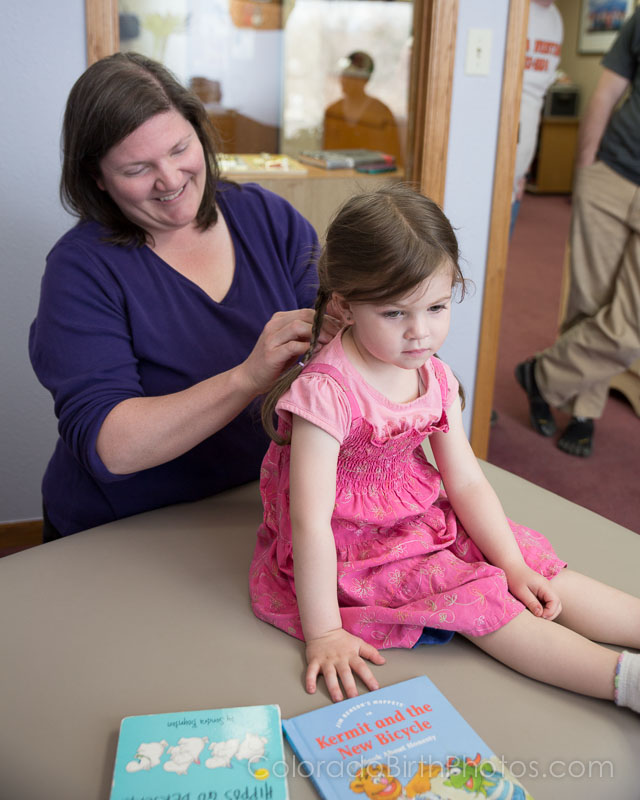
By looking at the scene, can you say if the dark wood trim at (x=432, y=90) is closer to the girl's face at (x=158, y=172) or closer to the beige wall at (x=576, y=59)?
the girl's face at (x=158, y=172)

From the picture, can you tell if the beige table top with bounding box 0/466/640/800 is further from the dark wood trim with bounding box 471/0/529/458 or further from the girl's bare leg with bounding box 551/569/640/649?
the dark wood trim with bounding box 471/0/529/458

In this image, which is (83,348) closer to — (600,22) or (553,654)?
(553,654)

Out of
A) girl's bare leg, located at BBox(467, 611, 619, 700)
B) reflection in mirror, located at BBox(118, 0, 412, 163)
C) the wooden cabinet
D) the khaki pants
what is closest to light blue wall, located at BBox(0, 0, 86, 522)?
reflection in mirror, located at BBox(118, 0, 412, 163)

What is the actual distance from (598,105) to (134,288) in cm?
197

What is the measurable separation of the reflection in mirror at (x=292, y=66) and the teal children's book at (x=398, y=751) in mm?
1636

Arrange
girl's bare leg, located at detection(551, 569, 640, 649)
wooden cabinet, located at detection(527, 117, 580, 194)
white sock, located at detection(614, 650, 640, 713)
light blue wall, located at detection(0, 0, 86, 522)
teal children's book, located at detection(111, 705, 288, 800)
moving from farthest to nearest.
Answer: wooden cabinet, located at detection(527, 117, 580, 194) → light blue wall, located at detection(0, 0, 86, 522) → girl's bare leg, located at detection(551, 569, 640, 649) → white sock, located at detection(614, 650, 640, 713) → teal children's book, located at detection(111, 705, 288, 800)

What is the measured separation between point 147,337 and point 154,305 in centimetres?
6

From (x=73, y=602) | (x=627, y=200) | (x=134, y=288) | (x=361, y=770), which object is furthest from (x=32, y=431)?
(x=627, y=200)

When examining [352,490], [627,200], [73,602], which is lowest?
[73,602]

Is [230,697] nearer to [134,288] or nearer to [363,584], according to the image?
[363,584]

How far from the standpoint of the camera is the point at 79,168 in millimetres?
1224

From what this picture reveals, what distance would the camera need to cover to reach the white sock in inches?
34.3

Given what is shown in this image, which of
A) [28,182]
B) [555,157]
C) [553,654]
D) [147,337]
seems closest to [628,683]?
[553,654]

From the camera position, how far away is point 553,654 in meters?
0.92
